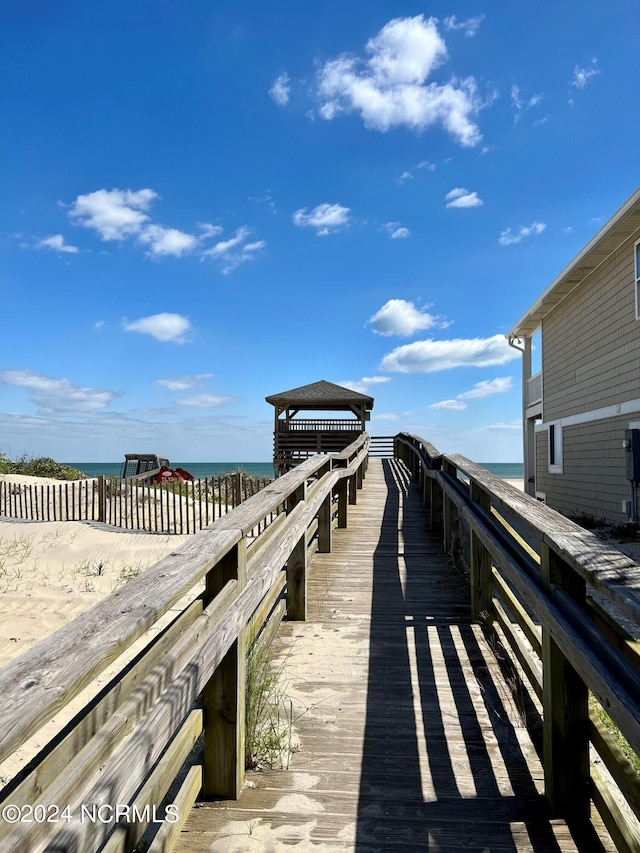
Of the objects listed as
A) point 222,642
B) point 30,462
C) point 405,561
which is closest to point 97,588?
point 405,561

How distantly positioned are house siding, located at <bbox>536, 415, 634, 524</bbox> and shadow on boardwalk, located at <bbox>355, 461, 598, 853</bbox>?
26.8ft

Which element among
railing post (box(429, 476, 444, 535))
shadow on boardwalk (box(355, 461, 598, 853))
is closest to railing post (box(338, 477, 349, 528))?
railing post (box(429, 476, 444, 535))

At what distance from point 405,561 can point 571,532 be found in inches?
163

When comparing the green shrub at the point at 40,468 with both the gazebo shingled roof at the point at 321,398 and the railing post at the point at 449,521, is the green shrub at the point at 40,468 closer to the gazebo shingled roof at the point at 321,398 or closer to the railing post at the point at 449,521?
the gazebo shingled roof at the point at 321,398

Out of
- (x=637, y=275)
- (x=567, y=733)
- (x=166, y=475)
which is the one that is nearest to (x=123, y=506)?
(x=166, y=475)

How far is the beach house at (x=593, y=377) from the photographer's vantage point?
1079 centimetres

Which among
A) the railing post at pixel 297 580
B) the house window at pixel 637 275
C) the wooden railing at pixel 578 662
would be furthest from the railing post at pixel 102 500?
the wooden railing at pixel 578 662

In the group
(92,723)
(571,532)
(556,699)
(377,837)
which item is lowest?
(377,837)

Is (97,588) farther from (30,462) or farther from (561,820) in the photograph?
(30,462)

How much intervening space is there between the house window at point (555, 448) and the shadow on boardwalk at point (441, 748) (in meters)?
11.6

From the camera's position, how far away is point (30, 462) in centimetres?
2644

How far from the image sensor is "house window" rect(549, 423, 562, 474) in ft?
50.1

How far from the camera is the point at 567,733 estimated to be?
2.25 m

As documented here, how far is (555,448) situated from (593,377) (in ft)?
11.0
